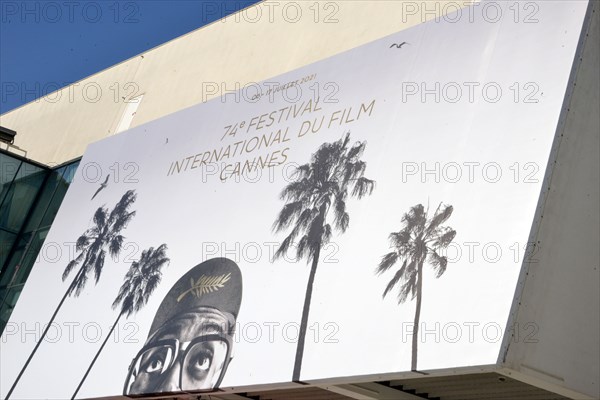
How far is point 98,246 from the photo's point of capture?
1243 cm

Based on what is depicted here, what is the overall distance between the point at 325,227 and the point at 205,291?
5.25 ft

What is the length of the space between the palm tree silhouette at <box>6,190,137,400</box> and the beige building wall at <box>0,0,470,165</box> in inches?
99.4

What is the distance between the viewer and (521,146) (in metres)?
7.73

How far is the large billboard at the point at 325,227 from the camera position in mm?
7641

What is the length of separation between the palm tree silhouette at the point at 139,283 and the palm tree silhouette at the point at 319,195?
6.08ft

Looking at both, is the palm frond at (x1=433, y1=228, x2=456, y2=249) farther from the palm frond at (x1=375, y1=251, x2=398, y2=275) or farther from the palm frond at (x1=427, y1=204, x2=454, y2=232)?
the palm frond at (x1=375, y1=251, x2=398, y2=275)

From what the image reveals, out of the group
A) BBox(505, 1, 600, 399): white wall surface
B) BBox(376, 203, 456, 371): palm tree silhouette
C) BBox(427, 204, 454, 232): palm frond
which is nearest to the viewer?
BBox(505, 1, 600, 399): white wall surface

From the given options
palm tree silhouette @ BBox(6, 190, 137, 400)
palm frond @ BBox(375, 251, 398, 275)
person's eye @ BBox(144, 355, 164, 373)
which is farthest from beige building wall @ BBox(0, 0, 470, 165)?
person's eye @ BBox(144, 355, 164, 373)

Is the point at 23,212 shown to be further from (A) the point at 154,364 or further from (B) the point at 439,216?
(B) the point at 439,216

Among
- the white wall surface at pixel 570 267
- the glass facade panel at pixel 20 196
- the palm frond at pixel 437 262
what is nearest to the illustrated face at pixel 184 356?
the palm frond at pixel 437 262

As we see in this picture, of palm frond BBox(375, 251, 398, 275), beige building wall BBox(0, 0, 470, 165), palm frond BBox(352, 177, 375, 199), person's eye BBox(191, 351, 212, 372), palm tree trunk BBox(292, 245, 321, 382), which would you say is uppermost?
beige building wall BBox(0, 0, 470, 165)

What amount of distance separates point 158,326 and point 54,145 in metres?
8.34

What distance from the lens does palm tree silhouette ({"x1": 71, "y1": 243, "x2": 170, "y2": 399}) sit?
1087cm

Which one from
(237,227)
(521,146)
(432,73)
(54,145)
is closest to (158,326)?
(237,227)
